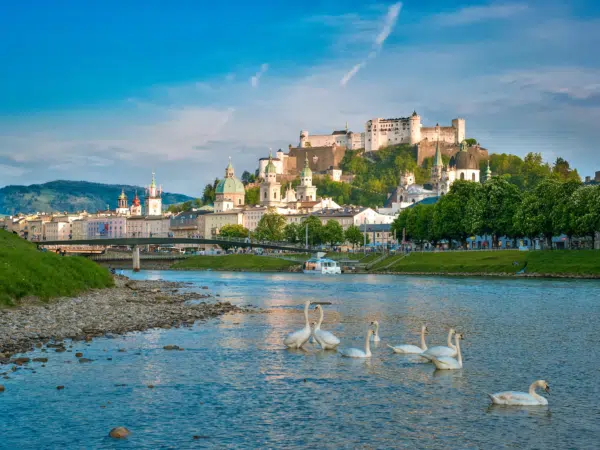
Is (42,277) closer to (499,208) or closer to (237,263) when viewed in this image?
(499,208)

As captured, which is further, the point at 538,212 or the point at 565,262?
the point at 538,212

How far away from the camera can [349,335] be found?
32.6 meters

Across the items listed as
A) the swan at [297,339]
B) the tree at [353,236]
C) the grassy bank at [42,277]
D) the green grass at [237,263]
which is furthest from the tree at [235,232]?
the swan at [297,339]

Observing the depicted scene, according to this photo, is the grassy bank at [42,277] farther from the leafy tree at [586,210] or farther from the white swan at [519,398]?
the leafy tree at [586,210]

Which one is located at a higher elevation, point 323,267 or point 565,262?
point 565,262

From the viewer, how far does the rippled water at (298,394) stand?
16.9 metres

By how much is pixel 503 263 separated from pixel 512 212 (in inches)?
451

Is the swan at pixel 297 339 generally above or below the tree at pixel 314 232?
below

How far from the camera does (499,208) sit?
3974 inches

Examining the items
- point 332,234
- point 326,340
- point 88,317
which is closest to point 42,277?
point 88,317

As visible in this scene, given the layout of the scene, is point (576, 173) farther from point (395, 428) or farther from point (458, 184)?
point (395, 428)

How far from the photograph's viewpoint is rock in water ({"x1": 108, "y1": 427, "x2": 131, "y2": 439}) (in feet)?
54.3

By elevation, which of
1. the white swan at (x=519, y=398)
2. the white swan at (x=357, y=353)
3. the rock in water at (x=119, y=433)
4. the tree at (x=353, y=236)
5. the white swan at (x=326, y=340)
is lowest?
the rock in water at (x=119, y=433)

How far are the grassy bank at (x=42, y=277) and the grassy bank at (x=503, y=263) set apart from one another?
4636cm
